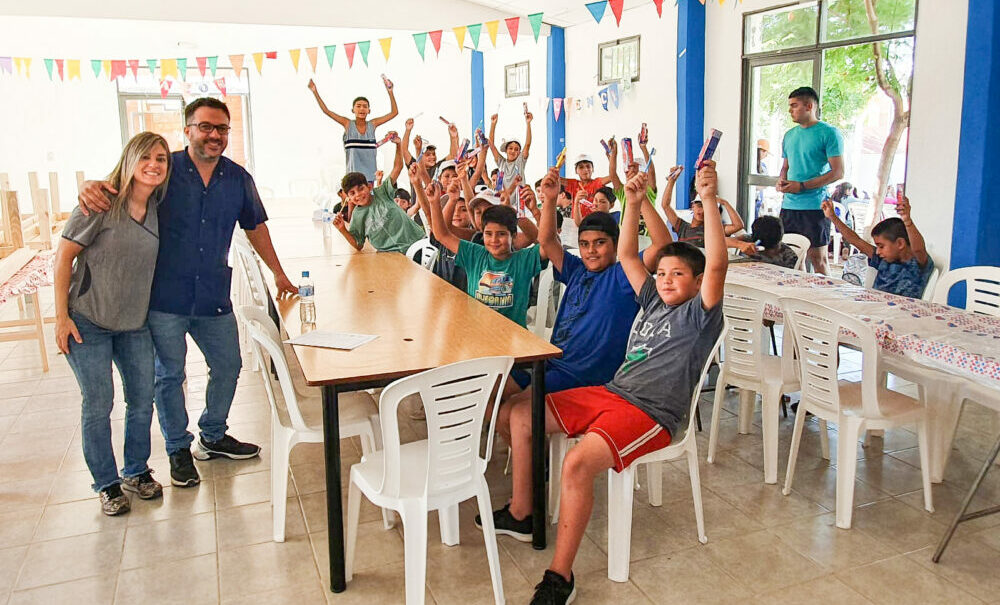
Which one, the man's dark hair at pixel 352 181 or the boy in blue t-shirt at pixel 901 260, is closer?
the boy in blue t-shirt at pixel 901 260

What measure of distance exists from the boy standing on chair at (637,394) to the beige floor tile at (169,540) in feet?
3.38

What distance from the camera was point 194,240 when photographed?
3061mm

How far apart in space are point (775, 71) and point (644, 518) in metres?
5.64

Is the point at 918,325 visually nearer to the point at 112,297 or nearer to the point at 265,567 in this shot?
the point at 265,567

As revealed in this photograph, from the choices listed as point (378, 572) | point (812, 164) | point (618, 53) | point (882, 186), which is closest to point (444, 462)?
point (378, 572)

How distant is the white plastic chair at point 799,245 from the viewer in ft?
15.7

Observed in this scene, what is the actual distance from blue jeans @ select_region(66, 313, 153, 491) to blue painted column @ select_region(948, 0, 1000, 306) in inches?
195

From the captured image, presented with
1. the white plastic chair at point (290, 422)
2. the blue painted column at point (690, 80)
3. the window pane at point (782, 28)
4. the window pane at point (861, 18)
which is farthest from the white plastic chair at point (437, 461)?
the blue painted column at point (690, 80)

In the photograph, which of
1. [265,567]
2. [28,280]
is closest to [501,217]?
[265,567]

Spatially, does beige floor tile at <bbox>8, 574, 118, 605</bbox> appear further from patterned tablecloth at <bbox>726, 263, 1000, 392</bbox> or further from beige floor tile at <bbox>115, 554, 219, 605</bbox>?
patterned tablecloth at <bbox>726, 263, 1000, 392</bbox>

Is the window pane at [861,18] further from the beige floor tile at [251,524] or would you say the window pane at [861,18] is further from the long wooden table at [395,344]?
the beige floor tile at [251,524]

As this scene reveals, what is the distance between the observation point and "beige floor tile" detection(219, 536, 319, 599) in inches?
97.4

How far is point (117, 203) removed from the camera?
9.19 ft

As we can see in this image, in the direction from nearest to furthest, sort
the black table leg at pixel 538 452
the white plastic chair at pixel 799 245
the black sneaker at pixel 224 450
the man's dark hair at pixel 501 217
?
the black table leg at pixel 538 452 < the man's dark hair at pixel 501 217 < the black sneaker at pixel 224 450 < the white plastic chair at pixel 799 245
